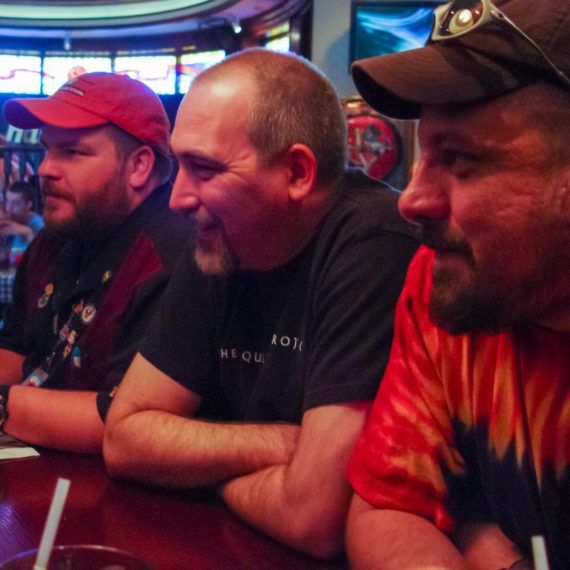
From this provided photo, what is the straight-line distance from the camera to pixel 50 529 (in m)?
0.68

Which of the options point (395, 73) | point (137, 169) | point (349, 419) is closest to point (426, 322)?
point (349, 419)

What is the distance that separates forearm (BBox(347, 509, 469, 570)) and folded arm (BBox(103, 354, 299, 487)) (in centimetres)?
25

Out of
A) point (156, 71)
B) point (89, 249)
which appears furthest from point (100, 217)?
point (156, 71)

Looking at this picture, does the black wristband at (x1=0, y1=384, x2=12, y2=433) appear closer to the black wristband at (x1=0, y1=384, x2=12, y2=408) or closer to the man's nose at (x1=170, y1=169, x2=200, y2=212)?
the black wristband at (x1=0, y1=384, x2=12, y2=408)

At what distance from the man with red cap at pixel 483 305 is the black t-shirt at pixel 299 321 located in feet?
0.55

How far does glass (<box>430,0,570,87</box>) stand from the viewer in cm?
83

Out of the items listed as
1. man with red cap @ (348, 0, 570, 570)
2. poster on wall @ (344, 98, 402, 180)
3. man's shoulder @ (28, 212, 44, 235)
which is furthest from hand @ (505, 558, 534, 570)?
man's shoulder @ (28, 212, 44, 235)

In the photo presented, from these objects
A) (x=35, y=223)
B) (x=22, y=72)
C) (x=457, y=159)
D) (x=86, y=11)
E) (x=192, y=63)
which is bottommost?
(x=35, y=223)

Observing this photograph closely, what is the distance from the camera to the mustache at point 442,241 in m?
0.91

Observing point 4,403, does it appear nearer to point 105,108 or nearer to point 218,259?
point 218,259

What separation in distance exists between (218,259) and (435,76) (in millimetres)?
654

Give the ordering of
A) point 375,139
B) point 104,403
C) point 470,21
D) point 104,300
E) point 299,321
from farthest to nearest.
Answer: point 375,139 < point 104,300 < point 104,403 < point 299,321 < point 470,21

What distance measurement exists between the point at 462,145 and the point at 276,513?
555 mm

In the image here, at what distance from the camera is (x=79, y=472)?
1369 millimetres
